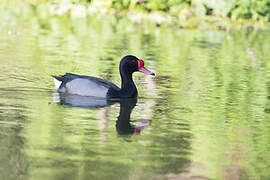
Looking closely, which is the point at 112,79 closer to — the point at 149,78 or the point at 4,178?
the point at 149,78

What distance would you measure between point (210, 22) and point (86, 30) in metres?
7.42

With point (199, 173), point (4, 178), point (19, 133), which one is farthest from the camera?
point (19, 133)

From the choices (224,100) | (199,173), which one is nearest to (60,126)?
(199,173)

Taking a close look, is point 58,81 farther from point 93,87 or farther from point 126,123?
point 126,123

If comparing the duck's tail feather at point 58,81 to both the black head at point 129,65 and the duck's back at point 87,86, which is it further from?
the black head at point 129,65

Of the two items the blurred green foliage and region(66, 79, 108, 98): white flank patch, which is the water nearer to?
region(66, 79, 108, 98): white flank patch

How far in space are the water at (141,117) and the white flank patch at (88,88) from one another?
0.37 metres

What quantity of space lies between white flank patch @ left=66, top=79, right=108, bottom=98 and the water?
0.37 meters

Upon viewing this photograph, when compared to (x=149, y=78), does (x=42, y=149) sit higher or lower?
higher

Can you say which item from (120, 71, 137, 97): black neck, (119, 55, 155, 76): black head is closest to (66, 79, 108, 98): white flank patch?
(120, 71, 137, 97): black neck

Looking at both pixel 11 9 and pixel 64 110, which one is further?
pixel 11 9

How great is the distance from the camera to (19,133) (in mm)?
9375

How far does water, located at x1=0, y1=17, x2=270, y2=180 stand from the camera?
7.97 metres

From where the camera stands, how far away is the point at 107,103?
487 inches
